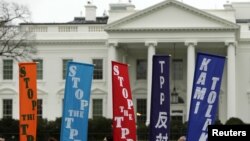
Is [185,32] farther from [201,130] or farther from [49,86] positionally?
[201,130]

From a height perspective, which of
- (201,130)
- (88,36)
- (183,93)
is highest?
(88,36)

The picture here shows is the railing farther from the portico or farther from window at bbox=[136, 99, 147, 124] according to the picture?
window at bbox=[136, 99, 147, 124]

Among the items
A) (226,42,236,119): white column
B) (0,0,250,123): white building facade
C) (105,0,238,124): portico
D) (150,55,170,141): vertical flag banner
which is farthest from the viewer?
(0,0,250,123): white building facade

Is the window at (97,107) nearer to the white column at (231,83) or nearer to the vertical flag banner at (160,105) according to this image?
the white column at (231,83)

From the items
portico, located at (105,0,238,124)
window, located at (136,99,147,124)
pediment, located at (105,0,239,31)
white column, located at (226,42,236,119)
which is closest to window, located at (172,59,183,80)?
window, located at (136,99,147,124)

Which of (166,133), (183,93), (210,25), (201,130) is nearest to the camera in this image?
(201,130)

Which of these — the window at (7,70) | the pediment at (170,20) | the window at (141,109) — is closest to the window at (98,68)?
the window at (141,109)

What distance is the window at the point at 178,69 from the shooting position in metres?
73.7

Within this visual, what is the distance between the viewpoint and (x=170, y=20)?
69375 millimetres

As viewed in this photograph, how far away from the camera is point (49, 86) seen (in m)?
73.7

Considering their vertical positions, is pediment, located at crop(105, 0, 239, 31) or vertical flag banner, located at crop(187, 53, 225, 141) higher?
pediment, located at crop(105, 0, 239, 31)

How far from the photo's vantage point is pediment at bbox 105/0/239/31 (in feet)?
225

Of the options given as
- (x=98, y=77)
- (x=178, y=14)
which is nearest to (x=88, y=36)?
(x=98, y=77)

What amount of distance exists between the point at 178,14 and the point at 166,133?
4797 centimetres
